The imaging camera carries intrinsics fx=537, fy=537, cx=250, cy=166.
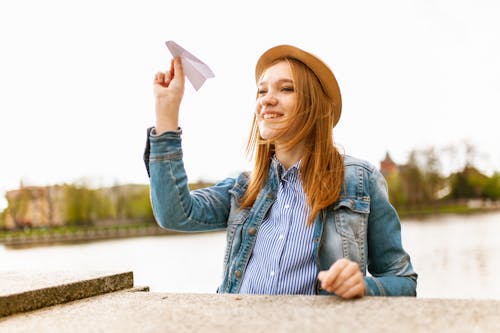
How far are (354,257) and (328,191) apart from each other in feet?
0.76

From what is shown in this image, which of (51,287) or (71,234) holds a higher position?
(51,287)

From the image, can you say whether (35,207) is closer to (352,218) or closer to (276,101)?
(276,101)

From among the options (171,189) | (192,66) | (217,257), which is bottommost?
(217,257)

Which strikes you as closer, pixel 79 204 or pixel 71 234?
pixel 79 204

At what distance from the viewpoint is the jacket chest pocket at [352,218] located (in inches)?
70.2

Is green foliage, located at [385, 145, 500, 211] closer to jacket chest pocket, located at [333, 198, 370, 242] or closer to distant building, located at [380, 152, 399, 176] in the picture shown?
distant building, located at [380, 152, 399, 176]

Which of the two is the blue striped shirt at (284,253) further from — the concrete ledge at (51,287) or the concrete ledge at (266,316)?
the concrete ledge at (51,287)

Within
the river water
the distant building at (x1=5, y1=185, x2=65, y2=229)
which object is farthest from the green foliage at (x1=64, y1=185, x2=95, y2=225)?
the river water

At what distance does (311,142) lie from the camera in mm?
2053

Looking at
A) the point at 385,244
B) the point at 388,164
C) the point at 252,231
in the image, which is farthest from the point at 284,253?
the point at 388,164

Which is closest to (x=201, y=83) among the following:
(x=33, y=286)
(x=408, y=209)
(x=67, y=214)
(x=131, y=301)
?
(x=131, y=301)

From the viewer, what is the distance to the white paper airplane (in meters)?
1.82

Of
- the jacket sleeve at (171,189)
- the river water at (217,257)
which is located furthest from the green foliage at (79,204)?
the jacket sleeve at (171,189)

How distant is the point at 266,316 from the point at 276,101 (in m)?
0.85
